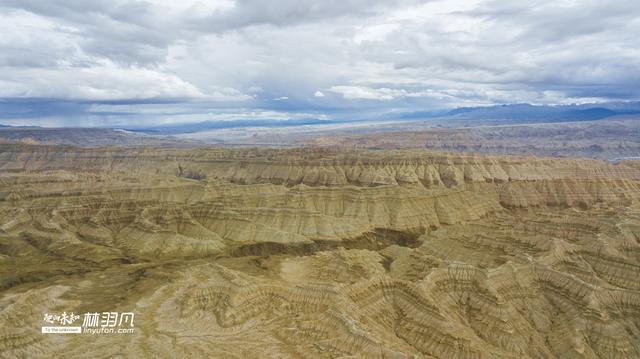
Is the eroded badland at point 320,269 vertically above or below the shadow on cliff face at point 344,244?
above

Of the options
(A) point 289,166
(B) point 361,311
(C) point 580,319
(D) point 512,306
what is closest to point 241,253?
(B) point 361,311

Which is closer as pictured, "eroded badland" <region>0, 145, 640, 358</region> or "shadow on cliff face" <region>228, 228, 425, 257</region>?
"eroded badland" <region>0, 145, 640, 358</region>

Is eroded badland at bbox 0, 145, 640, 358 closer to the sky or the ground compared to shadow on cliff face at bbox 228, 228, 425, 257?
closer to the sky

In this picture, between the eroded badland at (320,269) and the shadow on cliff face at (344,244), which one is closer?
the eroded badland at (320,269)

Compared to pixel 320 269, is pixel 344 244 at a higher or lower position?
lower
